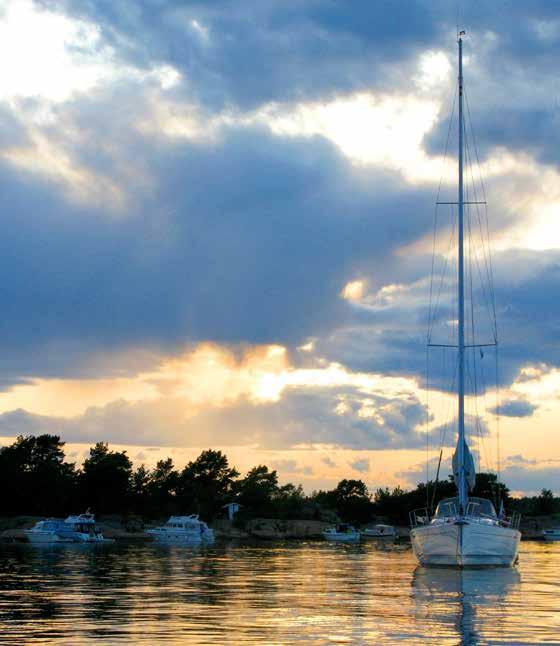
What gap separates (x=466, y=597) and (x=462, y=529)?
15.8 m

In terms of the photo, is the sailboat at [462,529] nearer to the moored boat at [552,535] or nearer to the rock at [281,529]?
the rock at [281,529]

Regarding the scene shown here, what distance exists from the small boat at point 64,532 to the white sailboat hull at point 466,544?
6566cm

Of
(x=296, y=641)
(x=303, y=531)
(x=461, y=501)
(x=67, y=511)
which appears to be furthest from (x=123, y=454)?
(x=296, y=641)

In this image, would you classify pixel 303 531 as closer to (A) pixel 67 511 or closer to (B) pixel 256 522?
(B) pixel 256 522

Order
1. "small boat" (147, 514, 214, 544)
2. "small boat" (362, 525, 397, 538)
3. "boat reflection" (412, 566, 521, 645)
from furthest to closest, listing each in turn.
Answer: "small boat" (362, 525, 397, 538) < "small boat" (147, 514, 214, 544) < "boat reflection" (412, 566, 521, 645)

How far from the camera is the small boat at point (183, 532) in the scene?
12444 cm

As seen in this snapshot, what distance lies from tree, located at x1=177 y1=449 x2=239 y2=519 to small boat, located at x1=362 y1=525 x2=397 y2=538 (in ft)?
84.9

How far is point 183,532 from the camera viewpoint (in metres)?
126

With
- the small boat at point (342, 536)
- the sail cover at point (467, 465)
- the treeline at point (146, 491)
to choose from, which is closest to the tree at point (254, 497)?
the treeline at point (146, 491)

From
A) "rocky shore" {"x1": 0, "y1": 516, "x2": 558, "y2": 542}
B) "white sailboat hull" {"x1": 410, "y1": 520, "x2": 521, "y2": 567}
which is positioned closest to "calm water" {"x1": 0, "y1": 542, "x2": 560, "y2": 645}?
"white sailboat hull" {"x1": 410, "y1": 520, "x2": 521, "y2": 567}

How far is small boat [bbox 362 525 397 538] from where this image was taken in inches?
6791

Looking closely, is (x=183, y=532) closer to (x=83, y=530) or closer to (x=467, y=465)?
(x=83, y=530)

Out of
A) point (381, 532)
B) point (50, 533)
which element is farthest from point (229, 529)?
point (50, 533)

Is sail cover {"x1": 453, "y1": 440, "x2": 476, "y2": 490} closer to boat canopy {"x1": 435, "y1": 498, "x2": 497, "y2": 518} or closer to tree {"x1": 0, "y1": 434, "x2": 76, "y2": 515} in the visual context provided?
boat canopy {"x1": 435, "y1": 498, "x2": 497, "y2": 518}
